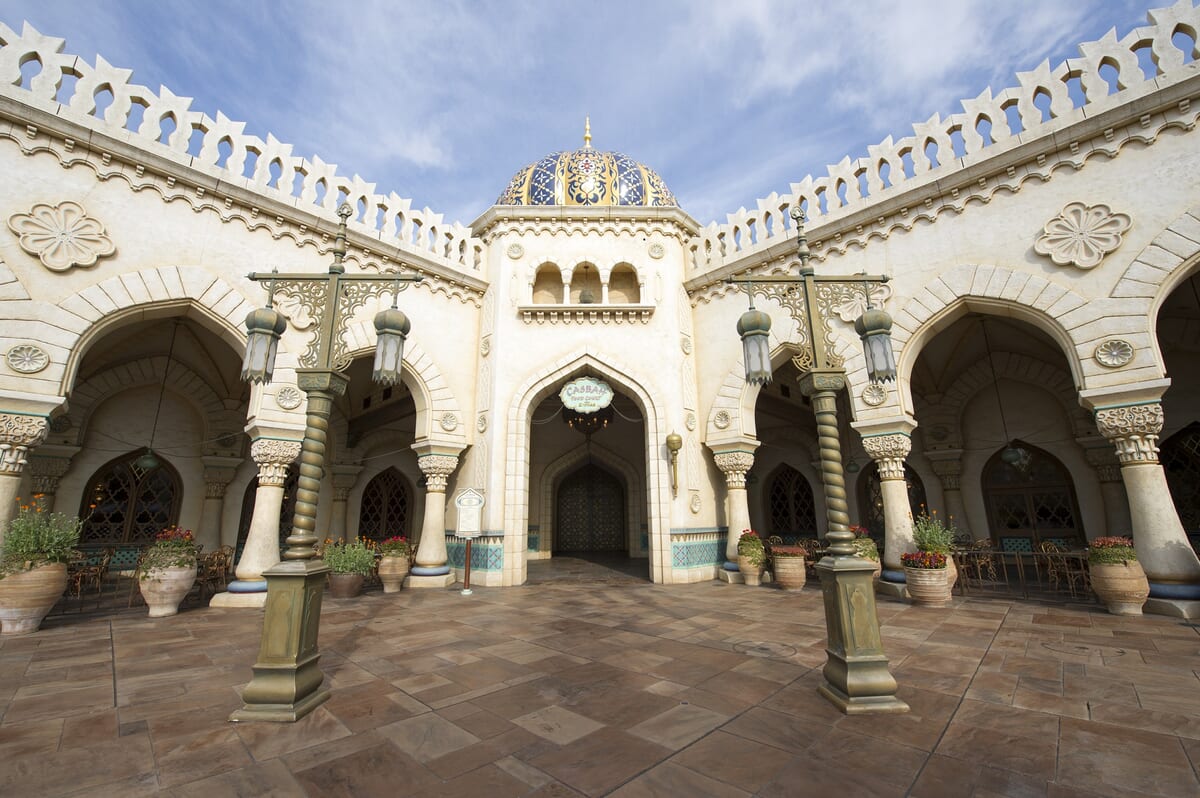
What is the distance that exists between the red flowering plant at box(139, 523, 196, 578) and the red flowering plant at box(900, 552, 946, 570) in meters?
Answer: 11.3

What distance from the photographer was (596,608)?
7.77 metres

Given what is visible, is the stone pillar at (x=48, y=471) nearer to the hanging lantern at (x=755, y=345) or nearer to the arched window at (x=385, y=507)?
the arched window at (x=385, y=507)

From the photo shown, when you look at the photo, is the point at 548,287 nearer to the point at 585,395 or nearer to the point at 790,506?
the point at 585,395

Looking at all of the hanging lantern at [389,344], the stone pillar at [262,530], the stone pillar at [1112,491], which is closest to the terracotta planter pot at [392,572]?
the stone pillar at [262,530]

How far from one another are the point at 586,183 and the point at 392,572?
1004cm

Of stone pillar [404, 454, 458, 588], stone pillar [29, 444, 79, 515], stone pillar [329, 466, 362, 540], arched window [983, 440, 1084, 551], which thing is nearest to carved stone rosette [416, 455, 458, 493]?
stone pillar [404, 454, 458, 588]

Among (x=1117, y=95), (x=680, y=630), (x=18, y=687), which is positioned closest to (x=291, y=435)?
(x=18, y=687)

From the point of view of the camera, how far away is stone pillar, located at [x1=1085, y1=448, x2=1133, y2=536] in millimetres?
10195

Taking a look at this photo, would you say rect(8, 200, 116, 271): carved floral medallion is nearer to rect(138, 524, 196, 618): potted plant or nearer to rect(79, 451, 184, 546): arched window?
rect(138, 524, 196, 618): potted plant

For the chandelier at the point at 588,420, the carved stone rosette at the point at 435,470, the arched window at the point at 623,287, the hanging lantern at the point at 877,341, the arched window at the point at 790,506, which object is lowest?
the arched window at the point at 790,506

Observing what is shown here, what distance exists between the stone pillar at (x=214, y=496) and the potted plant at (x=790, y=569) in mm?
12790

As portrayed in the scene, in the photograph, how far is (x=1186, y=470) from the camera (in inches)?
396

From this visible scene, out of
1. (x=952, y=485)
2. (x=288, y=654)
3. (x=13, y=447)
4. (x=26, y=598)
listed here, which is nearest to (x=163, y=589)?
(x=26, y=598)

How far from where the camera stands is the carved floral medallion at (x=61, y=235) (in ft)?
23.9
